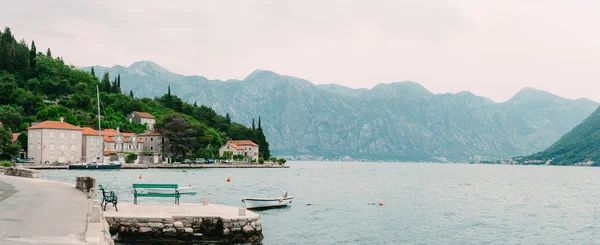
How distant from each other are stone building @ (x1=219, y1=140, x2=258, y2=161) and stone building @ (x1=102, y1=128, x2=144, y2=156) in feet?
104

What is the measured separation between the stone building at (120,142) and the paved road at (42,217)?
391 ft

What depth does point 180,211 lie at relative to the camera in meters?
27.2


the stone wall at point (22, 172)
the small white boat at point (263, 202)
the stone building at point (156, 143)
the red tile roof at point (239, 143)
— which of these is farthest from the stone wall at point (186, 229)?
the red tile roof at point (239, 143)

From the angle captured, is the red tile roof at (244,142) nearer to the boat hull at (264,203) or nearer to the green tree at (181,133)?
the green tree at (181,133)

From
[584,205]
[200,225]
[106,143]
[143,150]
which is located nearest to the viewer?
[200,225]

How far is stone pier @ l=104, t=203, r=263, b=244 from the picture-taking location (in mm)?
24453

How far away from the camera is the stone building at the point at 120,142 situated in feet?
481

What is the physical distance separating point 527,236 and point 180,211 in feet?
74.2

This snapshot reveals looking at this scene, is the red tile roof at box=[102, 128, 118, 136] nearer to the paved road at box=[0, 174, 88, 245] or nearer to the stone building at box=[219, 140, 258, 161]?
the stone building at box=[219, 140, 258, 161]

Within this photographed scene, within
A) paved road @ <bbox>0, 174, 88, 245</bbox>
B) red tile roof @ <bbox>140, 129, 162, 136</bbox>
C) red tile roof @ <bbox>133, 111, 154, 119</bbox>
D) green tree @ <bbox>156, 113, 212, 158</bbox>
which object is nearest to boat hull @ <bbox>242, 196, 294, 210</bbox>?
paved road @ <bbox>0, 174, 88, 245</bbox>

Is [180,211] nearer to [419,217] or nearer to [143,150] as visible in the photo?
[419,217]

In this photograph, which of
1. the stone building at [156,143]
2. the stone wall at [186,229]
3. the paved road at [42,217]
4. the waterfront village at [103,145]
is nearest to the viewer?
the paved road at [42,217]

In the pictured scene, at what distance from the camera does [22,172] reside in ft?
165

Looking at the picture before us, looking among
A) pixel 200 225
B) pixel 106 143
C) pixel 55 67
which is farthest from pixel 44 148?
pixel 200 225
